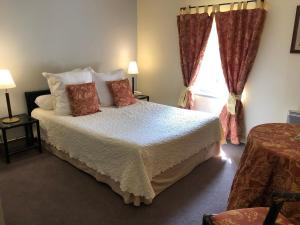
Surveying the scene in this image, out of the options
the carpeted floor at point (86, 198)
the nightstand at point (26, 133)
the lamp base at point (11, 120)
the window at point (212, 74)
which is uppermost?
the window at point (212, 74)

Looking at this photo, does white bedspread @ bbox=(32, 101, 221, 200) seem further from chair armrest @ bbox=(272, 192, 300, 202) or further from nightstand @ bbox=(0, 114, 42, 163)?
chair armrest @ bbox=(272, 192, 300, 202)

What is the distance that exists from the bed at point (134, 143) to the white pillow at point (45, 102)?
0.08 metres

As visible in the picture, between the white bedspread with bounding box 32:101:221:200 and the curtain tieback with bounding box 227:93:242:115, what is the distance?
58 centimetres

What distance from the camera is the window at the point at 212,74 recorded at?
3.63m

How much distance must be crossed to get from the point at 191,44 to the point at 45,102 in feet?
7.78

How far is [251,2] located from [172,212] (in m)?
2.79

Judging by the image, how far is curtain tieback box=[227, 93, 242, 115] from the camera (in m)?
3.38

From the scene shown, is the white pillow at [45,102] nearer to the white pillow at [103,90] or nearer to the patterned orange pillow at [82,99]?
the patterned orange pillow at [82,99]

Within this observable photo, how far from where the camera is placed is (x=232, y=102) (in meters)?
3.40

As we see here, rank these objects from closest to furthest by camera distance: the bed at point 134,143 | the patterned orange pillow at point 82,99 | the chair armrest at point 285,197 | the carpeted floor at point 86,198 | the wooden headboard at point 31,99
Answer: the chair armrest at point 285,197, the carpeted floor at point 86,198, the bed at point 134,143, the patterned orange pillow at point 82,99, the wooden headboard at point 31,99

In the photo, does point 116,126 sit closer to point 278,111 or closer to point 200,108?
point 200,108

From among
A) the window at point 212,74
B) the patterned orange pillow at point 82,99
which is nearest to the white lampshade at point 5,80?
the patterned orange pillow at point 82,99

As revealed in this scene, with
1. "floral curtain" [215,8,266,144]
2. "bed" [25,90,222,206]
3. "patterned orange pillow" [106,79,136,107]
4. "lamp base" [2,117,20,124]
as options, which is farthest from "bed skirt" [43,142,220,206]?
"patterned orange pillow" [106,79,136,107]

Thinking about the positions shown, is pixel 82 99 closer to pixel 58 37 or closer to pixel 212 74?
pixel 58 37
